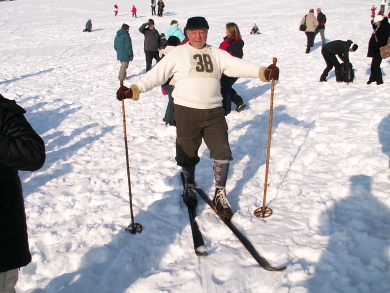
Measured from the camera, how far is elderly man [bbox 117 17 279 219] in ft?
10.9

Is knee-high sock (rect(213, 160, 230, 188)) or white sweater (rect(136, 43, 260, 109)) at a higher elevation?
white sweater (rect(136, 43, 260, 109))

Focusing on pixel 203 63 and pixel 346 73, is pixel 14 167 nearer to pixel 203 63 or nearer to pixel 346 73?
pixel 203 63

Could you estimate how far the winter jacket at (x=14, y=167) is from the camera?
5.47ft

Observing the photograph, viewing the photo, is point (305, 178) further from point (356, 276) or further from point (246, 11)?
point (246, 11)

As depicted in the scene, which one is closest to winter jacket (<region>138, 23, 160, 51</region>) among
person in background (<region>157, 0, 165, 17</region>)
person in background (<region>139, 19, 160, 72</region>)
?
person in background (<region>139, 19, 160, 72</region>)

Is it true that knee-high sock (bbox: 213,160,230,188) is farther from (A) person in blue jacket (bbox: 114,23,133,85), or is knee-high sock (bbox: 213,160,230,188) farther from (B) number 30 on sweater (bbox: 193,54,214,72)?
(A) person in blue jacket (bbox: 114,23,133,85)

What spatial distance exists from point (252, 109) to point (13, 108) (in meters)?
6.28

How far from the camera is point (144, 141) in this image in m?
6.10

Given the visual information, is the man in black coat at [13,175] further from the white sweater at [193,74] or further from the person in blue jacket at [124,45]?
the person in blue jacket at [124,45]

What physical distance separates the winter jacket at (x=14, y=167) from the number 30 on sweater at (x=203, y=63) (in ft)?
6.35

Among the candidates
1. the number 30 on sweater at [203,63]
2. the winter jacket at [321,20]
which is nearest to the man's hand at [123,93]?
the number 30 on sweater at [203,63]

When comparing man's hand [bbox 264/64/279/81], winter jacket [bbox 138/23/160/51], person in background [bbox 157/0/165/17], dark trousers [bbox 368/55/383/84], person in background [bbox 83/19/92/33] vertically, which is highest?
person in background [bbox 157/0/165/17]

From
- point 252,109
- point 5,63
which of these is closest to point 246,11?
point 5,63

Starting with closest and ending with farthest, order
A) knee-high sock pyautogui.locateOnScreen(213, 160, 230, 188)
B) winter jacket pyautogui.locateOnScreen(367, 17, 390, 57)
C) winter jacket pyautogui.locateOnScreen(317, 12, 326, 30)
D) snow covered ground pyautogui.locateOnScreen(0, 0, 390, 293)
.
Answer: snow covered ground pyautogui.locateOnScreen(0, 0, 390, 293) < knee-high sock pyautogui.locateOnScreen(213, 160, 230, 188) < winter jacket pyautogui.locateOnScreen(367, 17, 390, 57) < winter jacket pyautogui.locateOnScreen(317, 12, 326, 30)
